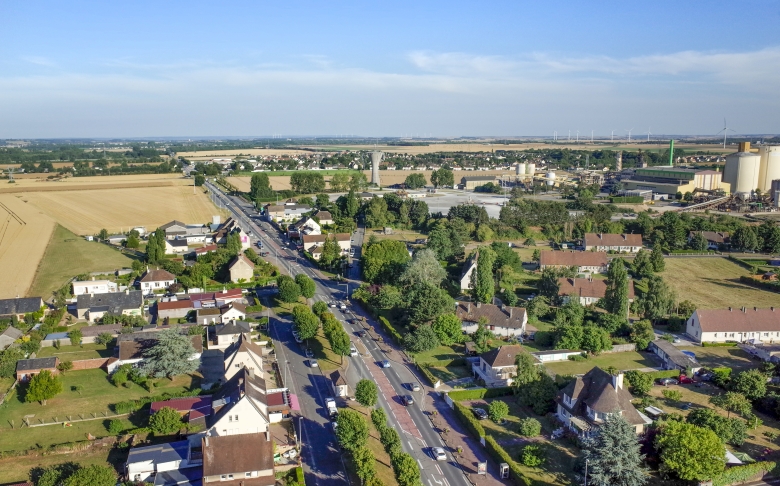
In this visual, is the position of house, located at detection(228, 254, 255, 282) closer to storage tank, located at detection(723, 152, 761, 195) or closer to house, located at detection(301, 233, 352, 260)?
house, located at detection(301, 233, 352, 260)

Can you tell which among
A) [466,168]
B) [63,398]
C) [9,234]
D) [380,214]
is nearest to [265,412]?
[63,398]

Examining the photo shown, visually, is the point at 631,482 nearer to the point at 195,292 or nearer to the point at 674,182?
the point at 195,292

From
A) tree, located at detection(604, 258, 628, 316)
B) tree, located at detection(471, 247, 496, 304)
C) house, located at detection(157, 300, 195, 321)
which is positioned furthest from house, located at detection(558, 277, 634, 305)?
house, located at detection(157, 300, 195, 321)

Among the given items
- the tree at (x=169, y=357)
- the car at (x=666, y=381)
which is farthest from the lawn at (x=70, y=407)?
the car at (x=666, y=381)

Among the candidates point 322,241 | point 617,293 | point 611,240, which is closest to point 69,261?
point 322,241

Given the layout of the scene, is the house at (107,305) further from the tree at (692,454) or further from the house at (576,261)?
the tree at (692,454)

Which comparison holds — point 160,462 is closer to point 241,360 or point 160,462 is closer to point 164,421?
point 164,421
